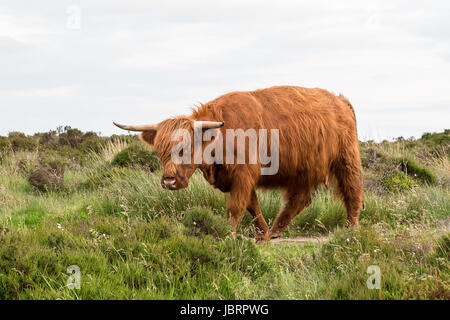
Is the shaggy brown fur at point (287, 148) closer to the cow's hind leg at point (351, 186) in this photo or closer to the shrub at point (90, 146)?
the cow's hind leg at point (351, 186)

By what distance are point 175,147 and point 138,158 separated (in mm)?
7134

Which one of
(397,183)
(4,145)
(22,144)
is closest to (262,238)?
(397,183)

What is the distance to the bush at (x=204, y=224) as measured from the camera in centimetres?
579

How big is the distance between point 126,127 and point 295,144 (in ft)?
6.87

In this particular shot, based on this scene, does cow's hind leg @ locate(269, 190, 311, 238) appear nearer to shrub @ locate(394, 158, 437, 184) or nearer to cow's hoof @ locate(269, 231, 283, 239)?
cow's hoof @ locate(269, 231, 283, 239)

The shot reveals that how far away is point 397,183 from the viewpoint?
10344 millimetres

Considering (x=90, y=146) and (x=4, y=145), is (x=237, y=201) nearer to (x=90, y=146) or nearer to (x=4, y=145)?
(x=90, y=146)

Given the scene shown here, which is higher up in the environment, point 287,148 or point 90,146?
point 287,148

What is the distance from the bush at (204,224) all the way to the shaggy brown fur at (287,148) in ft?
1.07

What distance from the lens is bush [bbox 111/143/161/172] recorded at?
12.9m

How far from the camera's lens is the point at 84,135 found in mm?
25547

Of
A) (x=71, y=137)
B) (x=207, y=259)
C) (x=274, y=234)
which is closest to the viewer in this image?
(x=207, y=259)

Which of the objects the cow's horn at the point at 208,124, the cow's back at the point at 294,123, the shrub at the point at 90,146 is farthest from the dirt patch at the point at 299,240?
the shrub at the point at 90,146
